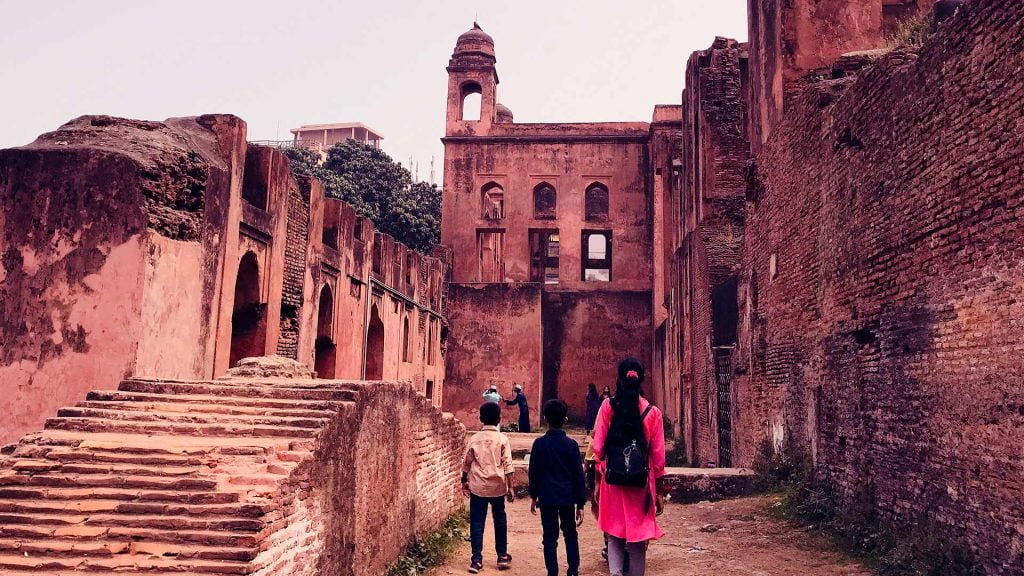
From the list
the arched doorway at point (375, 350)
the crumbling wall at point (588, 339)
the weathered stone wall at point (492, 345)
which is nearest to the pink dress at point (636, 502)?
the arched doorway at point (375, 350)

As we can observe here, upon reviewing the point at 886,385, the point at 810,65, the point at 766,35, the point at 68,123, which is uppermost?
the point at 766,35

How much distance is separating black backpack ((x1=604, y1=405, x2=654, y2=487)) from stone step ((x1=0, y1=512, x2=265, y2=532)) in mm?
1880

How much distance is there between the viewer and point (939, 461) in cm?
562

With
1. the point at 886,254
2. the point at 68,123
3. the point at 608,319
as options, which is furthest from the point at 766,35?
the point at 608,319

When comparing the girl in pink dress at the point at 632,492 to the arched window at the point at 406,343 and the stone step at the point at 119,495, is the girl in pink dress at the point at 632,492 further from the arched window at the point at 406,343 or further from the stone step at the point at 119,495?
the arched window at the point at 406,343

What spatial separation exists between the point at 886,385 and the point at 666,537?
2.56m

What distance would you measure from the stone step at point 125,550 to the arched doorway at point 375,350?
44.7 ft

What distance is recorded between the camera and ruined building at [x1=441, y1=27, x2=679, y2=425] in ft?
76.9

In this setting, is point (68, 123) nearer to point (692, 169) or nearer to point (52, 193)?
point (52, 193)

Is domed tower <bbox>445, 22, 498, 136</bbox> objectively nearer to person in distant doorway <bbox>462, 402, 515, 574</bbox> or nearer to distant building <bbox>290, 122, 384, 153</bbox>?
person in distant doorway <bbox>462, 402, 515, 574</bbox>

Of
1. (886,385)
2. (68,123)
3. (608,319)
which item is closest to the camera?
(886,385)

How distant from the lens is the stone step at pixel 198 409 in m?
4.93

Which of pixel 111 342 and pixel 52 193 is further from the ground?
pixel 52 193

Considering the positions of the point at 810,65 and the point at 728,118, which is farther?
the point at 728,118
